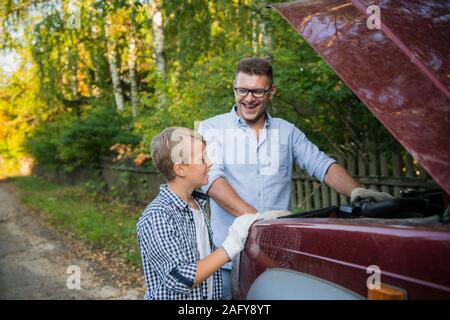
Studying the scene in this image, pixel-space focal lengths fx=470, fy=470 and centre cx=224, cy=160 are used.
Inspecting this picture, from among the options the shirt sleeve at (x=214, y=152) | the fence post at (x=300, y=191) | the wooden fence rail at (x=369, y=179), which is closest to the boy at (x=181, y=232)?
the shirt sleeve at (x=214, y=152)

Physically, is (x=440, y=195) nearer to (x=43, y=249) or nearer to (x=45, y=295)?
(x=45, y=295)

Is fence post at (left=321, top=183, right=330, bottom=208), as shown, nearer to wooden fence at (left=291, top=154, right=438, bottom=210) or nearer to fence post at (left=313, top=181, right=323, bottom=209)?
wooden fence at (left=291, top=154, right=438, bottom=210)

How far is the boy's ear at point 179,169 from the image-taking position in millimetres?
2043

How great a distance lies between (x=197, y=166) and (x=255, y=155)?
2.38 ft

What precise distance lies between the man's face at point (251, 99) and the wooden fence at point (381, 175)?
2.84m

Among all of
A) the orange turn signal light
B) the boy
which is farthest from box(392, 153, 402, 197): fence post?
the orange turn signal light

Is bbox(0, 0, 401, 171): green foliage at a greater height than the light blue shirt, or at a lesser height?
greater

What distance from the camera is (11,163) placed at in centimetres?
2691

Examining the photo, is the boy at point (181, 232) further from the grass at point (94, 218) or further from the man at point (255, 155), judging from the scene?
the grass at point (94, 218)

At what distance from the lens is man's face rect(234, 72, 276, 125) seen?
2.59m

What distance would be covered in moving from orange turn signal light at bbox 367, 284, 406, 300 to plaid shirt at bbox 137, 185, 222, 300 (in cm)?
75

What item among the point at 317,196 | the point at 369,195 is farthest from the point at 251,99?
the point at 317,196

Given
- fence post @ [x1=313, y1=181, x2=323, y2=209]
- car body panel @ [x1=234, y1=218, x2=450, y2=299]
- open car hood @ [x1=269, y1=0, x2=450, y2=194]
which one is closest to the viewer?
car body panel @ [x1=234, y1=218, x2=450, y2=299]

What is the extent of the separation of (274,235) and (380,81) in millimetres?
653
